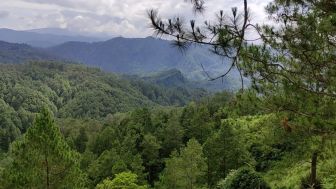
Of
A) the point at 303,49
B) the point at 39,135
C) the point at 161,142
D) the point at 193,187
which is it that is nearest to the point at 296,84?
the point at 303,49

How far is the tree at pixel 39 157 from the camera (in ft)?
78.9

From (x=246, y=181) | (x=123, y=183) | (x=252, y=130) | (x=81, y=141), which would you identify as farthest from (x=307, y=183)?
(x=81, y=141)

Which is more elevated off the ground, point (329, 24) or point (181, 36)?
point (329, 24)

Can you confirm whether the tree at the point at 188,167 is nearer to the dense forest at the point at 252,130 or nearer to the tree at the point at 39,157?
the dense forest at the point at 252,130

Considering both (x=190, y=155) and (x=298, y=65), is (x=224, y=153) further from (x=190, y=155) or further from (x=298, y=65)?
(x=298, y=65)

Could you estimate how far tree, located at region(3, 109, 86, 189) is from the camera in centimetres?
2405

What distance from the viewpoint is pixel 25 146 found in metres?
24.2

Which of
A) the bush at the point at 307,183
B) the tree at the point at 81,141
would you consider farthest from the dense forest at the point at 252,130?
the tree at the point at 81,141

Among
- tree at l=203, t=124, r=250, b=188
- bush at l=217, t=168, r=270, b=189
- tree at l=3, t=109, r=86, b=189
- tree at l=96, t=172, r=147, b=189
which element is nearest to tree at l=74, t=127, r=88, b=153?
tree at l=203, t=124, r=250, b=188

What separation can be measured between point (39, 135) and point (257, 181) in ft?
41.3

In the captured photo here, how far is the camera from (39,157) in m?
24.3

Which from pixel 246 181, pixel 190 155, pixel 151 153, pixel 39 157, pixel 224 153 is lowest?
pixel 151 153

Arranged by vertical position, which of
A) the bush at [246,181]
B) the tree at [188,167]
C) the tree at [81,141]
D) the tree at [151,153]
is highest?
the bush at [246,181]

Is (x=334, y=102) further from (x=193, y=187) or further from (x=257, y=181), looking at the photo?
(x=193, y=187)
